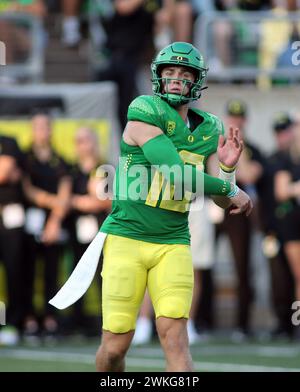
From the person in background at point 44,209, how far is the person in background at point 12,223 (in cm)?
16

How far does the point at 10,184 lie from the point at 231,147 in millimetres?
5311

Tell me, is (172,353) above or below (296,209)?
below

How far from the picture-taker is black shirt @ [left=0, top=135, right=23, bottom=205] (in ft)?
38.4

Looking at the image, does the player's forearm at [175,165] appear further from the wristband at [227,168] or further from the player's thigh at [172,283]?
the player's thigh at [172,283]

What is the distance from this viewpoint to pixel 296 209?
12.0 m

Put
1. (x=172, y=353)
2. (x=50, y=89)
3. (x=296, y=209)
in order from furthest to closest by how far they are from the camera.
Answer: (x=50, y=89) → (x=296, y=209) → (x=172, y=353)

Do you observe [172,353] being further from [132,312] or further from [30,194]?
[30,194]

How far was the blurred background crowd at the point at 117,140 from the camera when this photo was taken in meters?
12.0

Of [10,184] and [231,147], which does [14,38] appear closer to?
[10,184]

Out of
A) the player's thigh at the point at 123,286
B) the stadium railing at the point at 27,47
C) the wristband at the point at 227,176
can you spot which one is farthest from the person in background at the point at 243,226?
the player's thigh at the point at 123,286

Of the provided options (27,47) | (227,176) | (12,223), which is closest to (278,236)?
(12,223)

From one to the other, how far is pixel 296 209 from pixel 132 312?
549cm

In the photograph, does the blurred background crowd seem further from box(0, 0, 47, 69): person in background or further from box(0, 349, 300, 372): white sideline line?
box(0, 349, 300, 372): white sideline line
